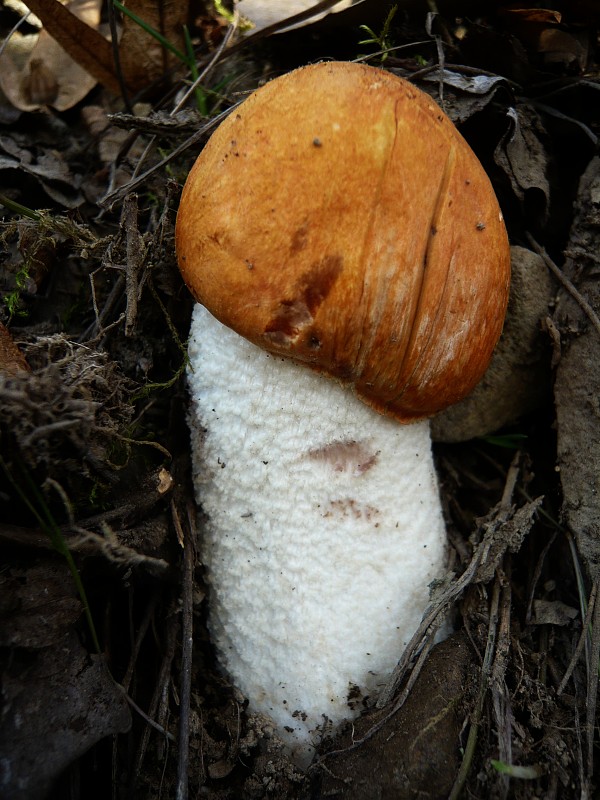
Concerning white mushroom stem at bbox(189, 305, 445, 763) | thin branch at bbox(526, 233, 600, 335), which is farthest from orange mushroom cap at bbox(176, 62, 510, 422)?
thin branch at bbox(526, 233, 600, 335)

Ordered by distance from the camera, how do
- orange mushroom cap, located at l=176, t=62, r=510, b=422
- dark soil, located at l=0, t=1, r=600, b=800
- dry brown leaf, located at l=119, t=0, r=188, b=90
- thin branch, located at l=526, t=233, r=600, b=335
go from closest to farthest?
orange mushroom cap, located at l=176, t=62, r=510, b=422
dark soil, located at l=0, t=1, r=600, b=800
thin branch, located at l=526, t=233, r=600, b=335
dry brown leaf, located at l=119, t=0, r=188, b=90

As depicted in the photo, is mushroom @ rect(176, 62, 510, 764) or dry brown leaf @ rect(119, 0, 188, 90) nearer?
mushroom @ rect(176, 62, 510, 764)

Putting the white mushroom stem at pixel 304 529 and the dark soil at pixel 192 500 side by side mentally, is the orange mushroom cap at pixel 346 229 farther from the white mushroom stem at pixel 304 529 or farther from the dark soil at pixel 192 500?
the dark soil at pixel 192 500

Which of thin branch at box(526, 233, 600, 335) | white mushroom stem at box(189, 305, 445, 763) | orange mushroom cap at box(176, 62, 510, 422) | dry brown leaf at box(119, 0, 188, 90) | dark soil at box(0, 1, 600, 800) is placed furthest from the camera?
dry brown leaf at box(119, 0, 188, 90)

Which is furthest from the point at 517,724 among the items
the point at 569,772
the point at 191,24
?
the point at 191,24

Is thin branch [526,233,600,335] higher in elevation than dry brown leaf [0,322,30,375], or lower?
lower

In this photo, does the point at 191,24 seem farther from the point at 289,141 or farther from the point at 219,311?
the point at 219,311

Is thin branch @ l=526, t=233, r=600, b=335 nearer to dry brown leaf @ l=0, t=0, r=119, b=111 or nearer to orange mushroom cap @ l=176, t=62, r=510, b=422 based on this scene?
orange mushroom cap @ l=176, t=62, r=510, b=422
